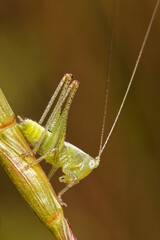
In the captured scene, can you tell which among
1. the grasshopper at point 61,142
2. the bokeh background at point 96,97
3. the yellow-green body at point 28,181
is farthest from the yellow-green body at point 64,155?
the bokeh background at point 96,97

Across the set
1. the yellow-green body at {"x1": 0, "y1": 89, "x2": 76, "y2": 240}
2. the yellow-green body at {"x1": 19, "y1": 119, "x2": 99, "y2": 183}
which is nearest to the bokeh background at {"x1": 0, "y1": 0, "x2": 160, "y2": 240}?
the yellow-green body at {"x1": 19, "y1": 119, "x2": 99, "y2": 183}

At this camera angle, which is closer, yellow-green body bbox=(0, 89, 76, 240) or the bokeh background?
yellow-green body bbox=(0, 89, 76, 240)

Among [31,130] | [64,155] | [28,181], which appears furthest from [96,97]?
[28,181]

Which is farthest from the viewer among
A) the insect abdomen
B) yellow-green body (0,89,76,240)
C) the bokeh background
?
the bokeh background

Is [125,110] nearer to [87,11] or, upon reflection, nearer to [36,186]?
[87,11]

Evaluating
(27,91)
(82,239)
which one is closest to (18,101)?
(27,91)

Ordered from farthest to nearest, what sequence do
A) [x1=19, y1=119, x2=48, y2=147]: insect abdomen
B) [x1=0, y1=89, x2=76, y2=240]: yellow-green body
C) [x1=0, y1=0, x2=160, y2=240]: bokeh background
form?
[x1=0, y1=0, x2=160, y2=240]: bokeh background
[x1=19, y1=119, x2=48, y2=147]: insect abdomen
[x1=0, y1=89, x2=76, y2=240]: yellow-green body

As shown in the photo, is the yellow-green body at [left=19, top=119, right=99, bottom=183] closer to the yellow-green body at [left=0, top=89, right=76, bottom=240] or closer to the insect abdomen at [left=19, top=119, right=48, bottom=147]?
the insect abdomen at [left=19, top=119, right=48, bottom=147]

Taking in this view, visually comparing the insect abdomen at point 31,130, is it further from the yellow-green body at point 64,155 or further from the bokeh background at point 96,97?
the bokeh background at point 96,97
